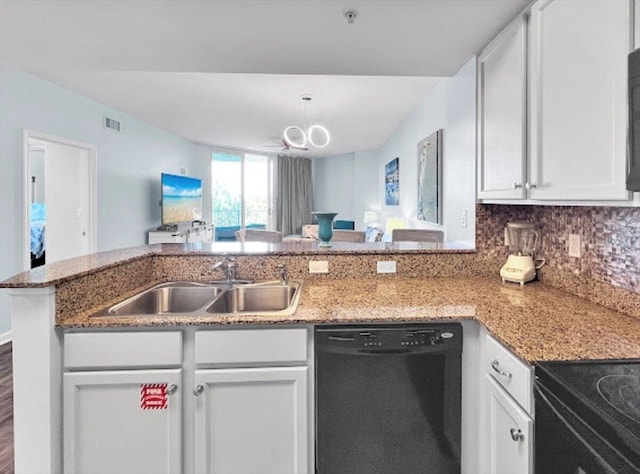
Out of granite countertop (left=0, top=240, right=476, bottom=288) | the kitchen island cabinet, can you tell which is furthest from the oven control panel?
granite countertop (left=0, top=240, right=476, bottom=288)

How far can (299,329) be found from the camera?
1613 millimetres

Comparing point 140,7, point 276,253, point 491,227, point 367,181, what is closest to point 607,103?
point 491,227

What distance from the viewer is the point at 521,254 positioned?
226 cm

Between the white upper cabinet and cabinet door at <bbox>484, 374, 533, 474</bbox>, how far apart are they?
70 cm

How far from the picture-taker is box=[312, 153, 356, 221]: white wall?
384 inches

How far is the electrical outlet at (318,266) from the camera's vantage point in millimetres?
2371

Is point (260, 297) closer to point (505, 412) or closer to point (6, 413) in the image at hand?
point (505, 412)

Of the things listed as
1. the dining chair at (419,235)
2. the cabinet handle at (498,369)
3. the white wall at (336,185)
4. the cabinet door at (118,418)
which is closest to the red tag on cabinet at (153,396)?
the cabinet door at (118,418)

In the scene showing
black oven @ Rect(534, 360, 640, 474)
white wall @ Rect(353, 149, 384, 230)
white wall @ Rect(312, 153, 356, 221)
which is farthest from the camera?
white wall @ Rect(312, 153, 356, 221)

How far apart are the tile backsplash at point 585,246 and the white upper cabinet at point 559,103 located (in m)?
0.29

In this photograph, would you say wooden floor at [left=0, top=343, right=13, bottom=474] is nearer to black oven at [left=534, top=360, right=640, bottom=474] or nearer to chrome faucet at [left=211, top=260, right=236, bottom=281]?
chrome faucet at [left=211, top=260, right=236, bottom=281]

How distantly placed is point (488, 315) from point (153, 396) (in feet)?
4.24

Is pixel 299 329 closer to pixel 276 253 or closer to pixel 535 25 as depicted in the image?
pixel 276 253

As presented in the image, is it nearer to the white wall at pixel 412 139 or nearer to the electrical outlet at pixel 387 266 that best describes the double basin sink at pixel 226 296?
the electrical outlet at pixel 387 266
